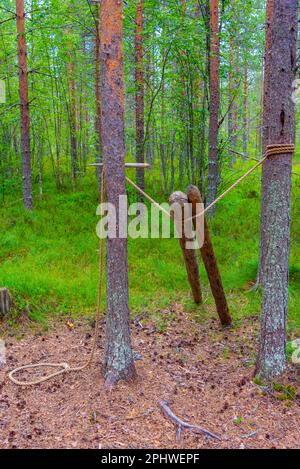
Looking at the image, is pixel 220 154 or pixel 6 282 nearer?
pixel 6 282

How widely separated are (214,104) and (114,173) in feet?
18.7

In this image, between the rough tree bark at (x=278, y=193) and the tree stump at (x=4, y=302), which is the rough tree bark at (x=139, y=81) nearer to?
the tree stump at (x=4, y=302)

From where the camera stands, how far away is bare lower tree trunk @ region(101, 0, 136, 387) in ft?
11.3

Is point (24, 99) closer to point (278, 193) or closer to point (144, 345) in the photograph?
point (144, 345)

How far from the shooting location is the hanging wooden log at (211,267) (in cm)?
435

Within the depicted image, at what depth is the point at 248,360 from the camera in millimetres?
4359

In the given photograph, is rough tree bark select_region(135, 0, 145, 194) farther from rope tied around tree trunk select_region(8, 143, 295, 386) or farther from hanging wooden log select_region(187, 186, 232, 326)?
rope tied around tree trunk select_region(8, 143, 295, 386)

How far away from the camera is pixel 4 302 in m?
5.33

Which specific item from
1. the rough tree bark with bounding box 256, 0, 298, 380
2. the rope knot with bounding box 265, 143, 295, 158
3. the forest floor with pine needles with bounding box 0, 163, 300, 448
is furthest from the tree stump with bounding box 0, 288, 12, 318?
the rope knot with bounding box 265, 143, 295, 158
